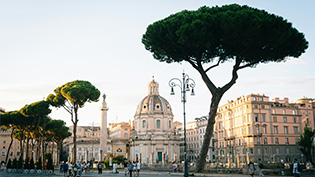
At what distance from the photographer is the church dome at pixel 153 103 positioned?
284 feet

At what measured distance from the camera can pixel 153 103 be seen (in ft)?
287

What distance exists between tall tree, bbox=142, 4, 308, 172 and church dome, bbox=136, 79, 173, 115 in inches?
2289

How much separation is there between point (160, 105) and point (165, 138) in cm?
870

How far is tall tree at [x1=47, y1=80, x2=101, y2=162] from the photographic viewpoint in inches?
1641

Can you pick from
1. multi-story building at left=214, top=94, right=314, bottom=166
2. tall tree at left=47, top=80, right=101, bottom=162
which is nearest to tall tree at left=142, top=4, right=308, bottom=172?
tall tree at left=47, top=80, right=101, bottom=162

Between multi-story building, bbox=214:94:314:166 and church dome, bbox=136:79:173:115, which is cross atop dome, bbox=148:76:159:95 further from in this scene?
multi-story building, bbox=214:94:314:166

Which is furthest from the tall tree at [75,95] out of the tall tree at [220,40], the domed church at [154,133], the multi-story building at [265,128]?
the domed church at [154,133]

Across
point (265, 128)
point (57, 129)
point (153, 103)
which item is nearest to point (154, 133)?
point (153, 103)

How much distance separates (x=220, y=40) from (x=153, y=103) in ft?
204

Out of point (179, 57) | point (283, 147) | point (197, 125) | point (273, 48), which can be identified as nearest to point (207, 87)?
point (179, 57)

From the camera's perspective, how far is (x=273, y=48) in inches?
1010

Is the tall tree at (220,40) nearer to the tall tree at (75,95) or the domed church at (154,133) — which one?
the tall tree at (75,95)

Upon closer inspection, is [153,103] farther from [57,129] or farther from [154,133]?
[57,129]

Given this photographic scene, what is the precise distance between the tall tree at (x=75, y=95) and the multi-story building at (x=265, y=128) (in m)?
28.8
